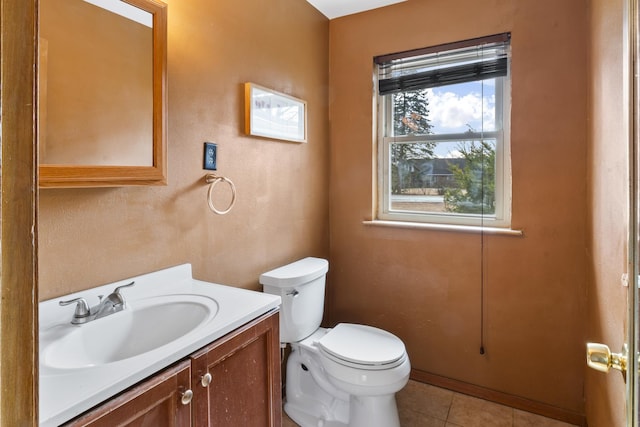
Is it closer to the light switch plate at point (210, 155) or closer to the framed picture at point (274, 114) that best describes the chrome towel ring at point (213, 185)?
the light switch plate at point (210, 155)

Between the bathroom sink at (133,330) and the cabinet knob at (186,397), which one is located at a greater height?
the bathroom sink at (133,330)

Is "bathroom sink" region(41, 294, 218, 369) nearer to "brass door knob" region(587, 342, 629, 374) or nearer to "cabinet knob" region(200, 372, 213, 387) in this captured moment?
"cabinet knob" region(200, 372, 213, 387)

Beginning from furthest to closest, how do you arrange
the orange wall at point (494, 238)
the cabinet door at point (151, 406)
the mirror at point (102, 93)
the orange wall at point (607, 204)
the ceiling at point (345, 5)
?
the ceiling at point (345, 5) → the orange wall at point (494, 238) → the orange wall at point (607, 204) → the mirror at point (102, 93) → the cabinet door at point (151, 406)

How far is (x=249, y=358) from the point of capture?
42.8 inches

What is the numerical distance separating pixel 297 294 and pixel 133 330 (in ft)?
2.63

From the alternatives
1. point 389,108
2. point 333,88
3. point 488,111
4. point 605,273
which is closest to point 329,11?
point 333,88

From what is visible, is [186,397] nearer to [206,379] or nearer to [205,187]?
[206,379]

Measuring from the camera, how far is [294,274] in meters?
1.78

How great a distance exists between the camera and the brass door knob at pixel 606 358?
2.20ft

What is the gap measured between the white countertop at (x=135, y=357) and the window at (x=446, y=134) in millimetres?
1383

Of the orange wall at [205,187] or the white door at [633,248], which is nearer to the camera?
the white door at [633,248]

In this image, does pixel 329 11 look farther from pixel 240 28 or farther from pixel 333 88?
pixel 240 28

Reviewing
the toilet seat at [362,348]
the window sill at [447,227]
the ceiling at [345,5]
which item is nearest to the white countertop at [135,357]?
the toilet seat at [362,348]

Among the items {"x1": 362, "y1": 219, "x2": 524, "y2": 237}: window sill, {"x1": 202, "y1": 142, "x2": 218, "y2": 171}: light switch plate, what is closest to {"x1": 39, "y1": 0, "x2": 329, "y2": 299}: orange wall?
{"x1": 202, "y1": 142, "x2": 218, "y2": 171}: light switch plate
